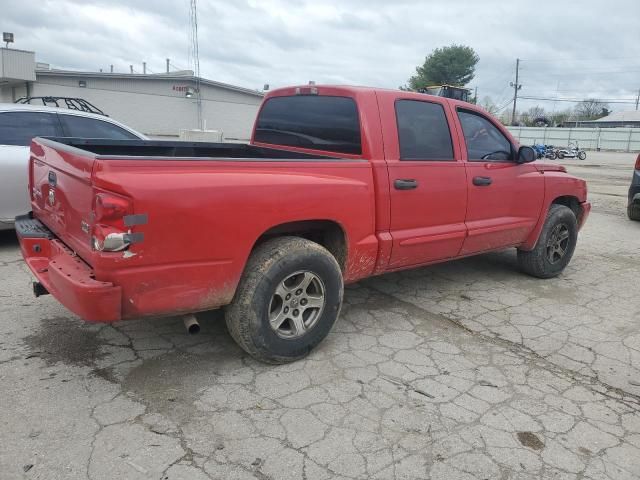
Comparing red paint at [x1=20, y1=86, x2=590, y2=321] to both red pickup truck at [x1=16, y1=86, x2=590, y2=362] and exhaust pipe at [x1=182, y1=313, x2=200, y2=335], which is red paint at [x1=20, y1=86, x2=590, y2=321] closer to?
red pickup truck at [x1=16, y1=86, x2=590, y2=362]

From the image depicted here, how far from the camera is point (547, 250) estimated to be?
557cm

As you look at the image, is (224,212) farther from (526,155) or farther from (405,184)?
(526,155)

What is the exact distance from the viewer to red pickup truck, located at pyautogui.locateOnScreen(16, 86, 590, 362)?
2.70 metres

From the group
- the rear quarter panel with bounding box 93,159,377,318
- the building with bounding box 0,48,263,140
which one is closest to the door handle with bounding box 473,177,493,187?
the rear quarter panel with bounding box 93,159,377,318

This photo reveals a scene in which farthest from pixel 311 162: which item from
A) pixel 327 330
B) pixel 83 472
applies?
pixel 83 472

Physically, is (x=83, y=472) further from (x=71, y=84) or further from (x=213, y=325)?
(x=71, y=84)

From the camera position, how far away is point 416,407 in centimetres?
→ 302

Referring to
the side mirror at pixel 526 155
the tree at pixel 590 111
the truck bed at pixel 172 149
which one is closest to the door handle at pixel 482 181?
the side mirror at pixel 526 155

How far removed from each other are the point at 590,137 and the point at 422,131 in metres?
47.1

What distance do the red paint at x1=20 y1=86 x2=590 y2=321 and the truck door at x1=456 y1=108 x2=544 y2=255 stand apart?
30 millimetres

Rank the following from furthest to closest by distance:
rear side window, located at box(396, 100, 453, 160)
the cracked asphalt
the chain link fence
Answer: the chain link fence < rear side window, located at box(396, 100, 453, 160) < the cracked asphalt

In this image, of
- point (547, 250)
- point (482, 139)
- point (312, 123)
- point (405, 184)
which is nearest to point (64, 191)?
point (312, 123)

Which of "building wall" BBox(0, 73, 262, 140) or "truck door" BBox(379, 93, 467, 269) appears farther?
"building wall" BBox(0, 73, 262, 140)

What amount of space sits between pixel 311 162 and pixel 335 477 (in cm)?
187
